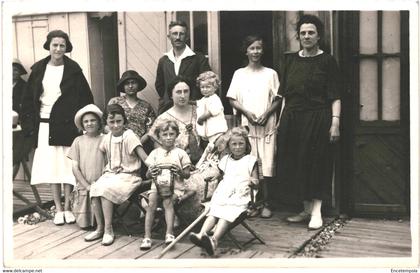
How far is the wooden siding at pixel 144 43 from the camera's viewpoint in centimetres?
537

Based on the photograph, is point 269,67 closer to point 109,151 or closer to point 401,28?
point 401,28

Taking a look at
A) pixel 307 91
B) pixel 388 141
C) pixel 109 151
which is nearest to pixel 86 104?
pixel 109 151

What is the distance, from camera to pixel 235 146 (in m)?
4.11

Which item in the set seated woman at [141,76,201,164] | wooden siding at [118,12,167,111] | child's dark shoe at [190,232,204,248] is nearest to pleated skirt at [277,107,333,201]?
seated woman at [141,76,201,164]

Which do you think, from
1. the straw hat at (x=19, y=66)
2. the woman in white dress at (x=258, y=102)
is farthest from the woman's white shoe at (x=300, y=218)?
the straw hat at (x=19, y=66)

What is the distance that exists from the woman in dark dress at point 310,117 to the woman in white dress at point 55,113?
1.84m

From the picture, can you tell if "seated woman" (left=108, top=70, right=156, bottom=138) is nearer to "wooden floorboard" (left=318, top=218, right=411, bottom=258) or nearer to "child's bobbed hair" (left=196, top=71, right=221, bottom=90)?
"child's bobbed hair" (left=196, top=71, right=221, bottom=90)

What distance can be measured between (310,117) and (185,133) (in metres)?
1.06

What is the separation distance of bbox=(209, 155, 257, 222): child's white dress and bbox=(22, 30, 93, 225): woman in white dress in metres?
1.48

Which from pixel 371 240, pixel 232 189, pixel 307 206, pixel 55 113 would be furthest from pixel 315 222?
pixel 55 113

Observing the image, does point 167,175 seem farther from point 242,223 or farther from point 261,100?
point 261,100

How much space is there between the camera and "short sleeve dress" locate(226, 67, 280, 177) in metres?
4.70

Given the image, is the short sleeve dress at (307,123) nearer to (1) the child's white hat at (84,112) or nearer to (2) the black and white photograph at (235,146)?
(2) the black and white photograph at (235,146)

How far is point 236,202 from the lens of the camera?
397cm
